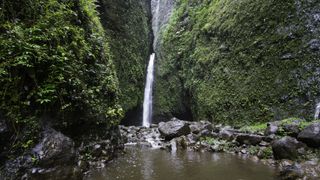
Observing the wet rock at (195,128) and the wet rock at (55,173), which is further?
the wet rock at (195,128)

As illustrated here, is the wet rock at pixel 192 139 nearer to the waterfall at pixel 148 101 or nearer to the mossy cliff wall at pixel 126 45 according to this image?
the mossy cliff wall at pixel 126 45

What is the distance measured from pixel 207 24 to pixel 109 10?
5477mm

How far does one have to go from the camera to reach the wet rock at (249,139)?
7.99 m

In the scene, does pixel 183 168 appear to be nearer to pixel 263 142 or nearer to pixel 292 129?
pixel 263 142

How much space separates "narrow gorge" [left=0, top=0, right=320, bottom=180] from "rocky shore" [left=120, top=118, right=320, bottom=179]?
32 millimetres

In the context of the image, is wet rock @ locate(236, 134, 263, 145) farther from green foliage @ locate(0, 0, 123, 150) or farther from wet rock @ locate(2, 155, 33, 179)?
wet rock @ locate(2, 155, 33, 179)

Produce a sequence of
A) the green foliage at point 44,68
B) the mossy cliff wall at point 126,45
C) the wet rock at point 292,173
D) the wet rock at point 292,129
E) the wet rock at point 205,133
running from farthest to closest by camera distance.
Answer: the mossy cliff wall at point 126,45 < the wet rock at point 205,133 < the wet rock at point 292,129 < the wet rock at point 292,173 < the green foliage at point 44,68

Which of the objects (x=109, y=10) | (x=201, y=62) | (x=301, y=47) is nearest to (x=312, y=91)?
(x=301, y=47)

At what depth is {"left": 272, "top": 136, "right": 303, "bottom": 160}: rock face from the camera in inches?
250

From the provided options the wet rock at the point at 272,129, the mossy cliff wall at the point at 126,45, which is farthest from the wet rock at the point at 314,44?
the mossy cliff wall at the point at 126,45

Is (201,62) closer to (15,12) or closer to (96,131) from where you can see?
(96,131)

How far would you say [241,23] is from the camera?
12898 mm

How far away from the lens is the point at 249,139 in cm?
816

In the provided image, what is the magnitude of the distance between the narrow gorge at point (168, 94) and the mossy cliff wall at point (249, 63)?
0.05 meters
